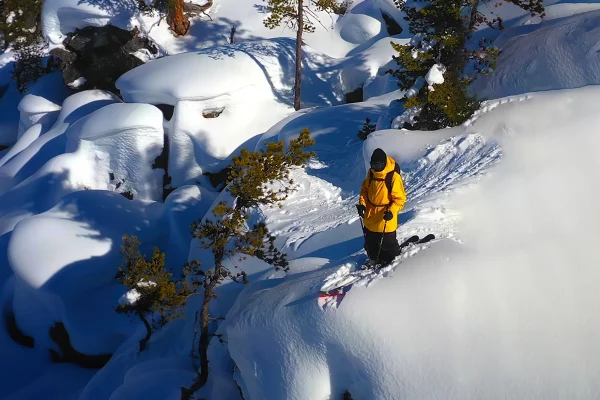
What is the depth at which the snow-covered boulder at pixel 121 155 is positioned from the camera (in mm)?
17781

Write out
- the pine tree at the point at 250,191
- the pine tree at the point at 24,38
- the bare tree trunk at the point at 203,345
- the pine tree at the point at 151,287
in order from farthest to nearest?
the pine tree at the point at 24,38, the pine tree at the point at 151,287, the bare tree trunk at the point at 203,345, the pine tree at the point at 250,191

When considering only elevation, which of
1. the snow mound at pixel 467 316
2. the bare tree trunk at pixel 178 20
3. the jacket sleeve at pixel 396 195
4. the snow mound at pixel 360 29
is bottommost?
Result: the snow mound at pixel 467 316

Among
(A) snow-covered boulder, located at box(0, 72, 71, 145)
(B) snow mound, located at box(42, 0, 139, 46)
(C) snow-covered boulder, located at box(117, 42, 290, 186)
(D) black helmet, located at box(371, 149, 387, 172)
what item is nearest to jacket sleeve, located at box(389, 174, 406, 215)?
(D) black helmet, located at box(371, 149, 387, 172)

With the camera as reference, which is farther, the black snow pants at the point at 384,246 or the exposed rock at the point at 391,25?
the exposed rock at the point at 391,25

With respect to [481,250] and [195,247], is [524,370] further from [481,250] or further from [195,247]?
[195,247]

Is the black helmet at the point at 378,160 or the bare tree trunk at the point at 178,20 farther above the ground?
the bare tree trunk at the point at 178,20

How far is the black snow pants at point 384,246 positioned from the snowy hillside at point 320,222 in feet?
0.75

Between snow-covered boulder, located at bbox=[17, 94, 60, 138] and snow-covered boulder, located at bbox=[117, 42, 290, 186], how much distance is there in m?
5.68

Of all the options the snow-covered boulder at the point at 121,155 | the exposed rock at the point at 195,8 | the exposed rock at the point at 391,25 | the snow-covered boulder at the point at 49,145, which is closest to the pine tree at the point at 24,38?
the snow-covered boulder at the point at 49,145

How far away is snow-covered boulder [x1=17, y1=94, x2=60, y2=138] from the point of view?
2256 centimetres

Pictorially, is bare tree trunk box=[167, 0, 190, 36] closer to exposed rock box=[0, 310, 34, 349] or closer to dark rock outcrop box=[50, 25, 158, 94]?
dark rock outcrop box=[50, 25, 158, 94]

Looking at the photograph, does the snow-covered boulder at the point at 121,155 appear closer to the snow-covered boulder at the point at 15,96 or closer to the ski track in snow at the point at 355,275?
the snow-covered boulder at the point at 15,96

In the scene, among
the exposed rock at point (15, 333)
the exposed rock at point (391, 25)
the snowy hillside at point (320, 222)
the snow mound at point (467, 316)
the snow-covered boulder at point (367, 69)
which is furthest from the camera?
the exposed rock at point (391, 25)

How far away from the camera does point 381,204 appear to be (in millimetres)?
6371
